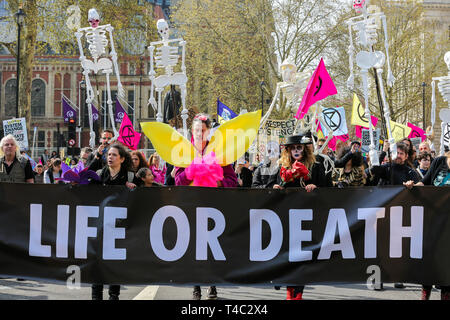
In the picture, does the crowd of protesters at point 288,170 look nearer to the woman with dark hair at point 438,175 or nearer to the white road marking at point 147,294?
the woman with dark hair at point 438,175

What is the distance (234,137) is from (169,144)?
638 mm

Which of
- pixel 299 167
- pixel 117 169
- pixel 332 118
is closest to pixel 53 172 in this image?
pixel 332 118

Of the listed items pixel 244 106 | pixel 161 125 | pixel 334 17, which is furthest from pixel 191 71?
pixel 161 125

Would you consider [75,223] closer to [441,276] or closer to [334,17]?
[441,276]

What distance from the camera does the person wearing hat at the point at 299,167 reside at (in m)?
6.38

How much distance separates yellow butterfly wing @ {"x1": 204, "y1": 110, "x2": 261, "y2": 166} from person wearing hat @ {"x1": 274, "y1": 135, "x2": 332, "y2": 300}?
579 millimetres

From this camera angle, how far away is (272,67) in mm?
38406

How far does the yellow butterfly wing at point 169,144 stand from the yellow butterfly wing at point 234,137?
217 mm

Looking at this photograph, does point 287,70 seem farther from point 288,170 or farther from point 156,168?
point 288,170

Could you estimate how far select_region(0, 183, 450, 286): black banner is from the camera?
5883mm

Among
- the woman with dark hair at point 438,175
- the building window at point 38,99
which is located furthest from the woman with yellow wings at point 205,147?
the building window at point 38,99

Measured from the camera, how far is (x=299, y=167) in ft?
20.8
